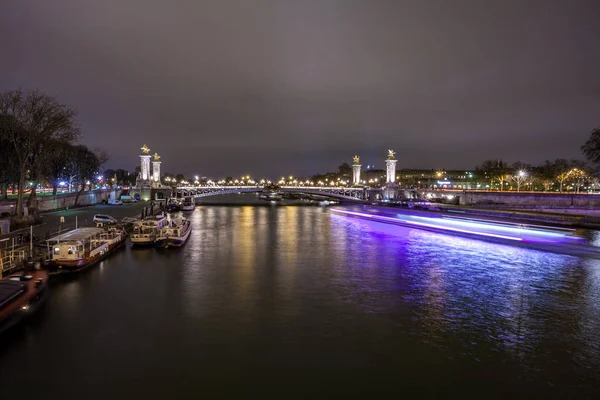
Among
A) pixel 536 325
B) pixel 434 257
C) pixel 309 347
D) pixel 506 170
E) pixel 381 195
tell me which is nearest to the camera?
pixel 309 347

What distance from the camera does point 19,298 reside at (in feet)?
52.6

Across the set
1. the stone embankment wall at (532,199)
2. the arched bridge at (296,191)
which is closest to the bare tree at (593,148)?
the stone embankment wall at (532,199)

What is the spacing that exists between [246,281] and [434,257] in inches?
625

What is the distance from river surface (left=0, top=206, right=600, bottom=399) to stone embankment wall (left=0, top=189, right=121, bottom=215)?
25.3 meters

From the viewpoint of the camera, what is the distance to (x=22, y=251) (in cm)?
2277

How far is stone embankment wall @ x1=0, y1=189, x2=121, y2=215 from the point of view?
4387 centimetres

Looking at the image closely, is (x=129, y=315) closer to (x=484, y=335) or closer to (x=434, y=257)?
(x=484, y=335)

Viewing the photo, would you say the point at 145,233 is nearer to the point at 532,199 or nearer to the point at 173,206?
the point at 173,206

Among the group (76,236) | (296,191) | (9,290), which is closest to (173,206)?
(296,191)

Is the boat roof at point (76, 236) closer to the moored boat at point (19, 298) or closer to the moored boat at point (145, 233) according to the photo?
the moored boat at point (145, 233)

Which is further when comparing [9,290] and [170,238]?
[170,238]

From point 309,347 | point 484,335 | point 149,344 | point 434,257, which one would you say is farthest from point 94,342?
point 434,257

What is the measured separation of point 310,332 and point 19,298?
11.8 m

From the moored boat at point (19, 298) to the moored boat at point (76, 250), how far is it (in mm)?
4117
